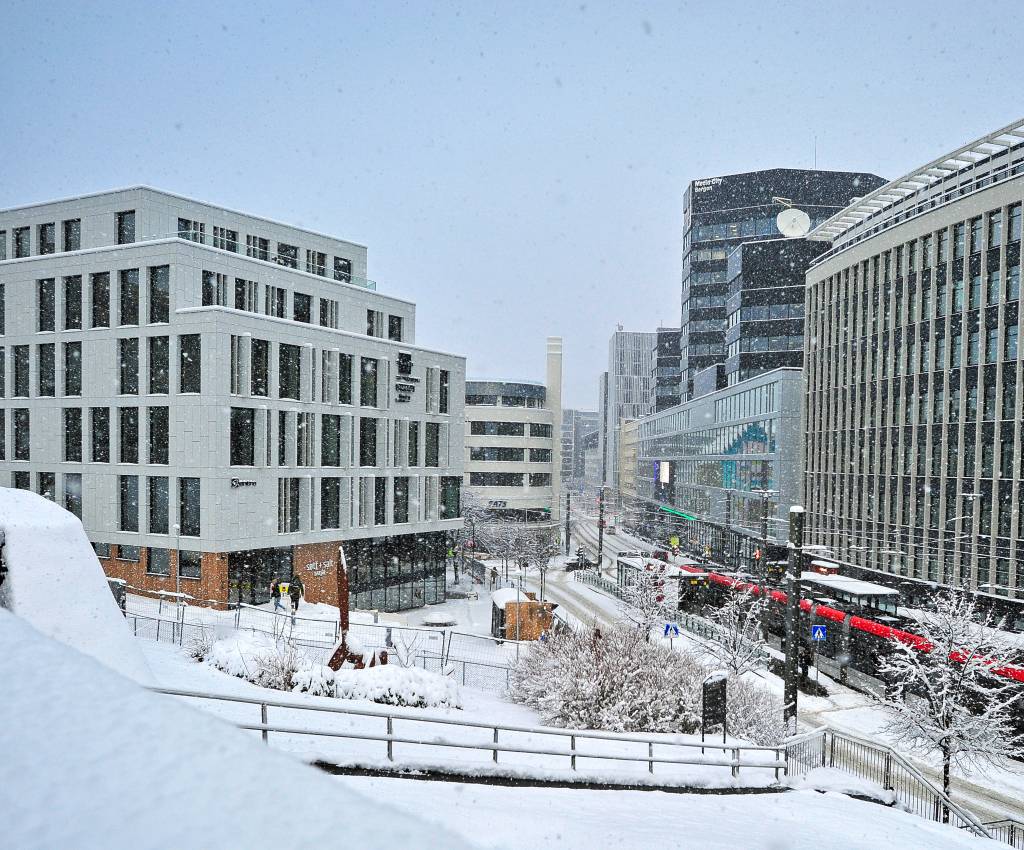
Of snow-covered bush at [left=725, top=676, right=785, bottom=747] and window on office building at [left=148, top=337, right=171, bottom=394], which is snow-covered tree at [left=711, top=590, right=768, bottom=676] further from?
window on office building at [left=148, top=337, right=171, bottom=394]

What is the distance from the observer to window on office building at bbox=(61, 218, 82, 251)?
124 ft

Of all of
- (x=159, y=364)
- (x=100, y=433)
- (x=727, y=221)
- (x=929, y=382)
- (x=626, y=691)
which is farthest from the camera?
(x=727, y=221)

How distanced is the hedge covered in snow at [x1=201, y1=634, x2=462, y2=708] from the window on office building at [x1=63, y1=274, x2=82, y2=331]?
26.3m

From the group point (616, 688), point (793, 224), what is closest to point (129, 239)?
point (616, 688)

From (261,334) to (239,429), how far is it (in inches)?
185

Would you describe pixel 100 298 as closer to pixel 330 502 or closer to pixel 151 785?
pixel 330 502

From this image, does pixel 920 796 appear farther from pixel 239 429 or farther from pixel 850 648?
pixel 239 429

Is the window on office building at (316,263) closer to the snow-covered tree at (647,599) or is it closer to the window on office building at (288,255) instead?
the window on office building at (288,255)

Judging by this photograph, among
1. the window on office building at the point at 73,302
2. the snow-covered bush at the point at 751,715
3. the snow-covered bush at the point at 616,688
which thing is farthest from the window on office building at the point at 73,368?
the snow-covered bush at the point at 751,715

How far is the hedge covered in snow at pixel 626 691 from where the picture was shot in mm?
17750

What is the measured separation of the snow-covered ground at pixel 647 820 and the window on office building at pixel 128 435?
1188 inches

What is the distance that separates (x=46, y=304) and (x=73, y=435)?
695 centimetres

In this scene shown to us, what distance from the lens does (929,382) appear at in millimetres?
44406

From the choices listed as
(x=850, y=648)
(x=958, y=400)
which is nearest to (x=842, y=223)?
(x=958, y=400)
